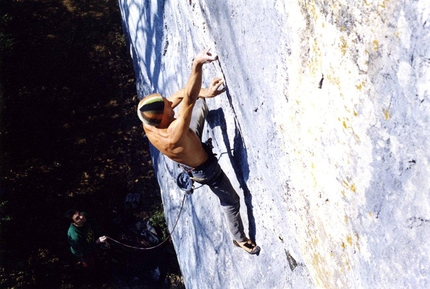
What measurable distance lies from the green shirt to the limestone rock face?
223 centimetres

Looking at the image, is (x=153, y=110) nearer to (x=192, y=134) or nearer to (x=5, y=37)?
(x=192, y=134)

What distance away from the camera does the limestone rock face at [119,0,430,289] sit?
1518mm

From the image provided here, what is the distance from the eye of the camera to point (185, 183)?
159 inches

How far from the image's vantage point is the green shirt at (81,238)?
5.13 meters

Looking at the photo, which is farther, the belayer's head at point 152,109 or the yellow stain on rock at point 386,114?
the belayer's head at point 152,109

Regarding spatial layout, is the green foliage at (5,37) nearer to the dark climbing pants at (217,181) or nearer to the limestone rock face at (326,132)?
the limestone rock face at (326,132)

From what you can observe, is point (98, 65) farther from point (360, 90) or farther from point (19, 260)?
point (360, 90)

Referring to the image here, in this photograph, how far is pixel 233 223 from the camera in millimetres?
3941

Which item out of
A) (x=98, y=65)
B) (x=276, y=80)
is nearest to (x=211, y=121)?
(x=276, y=80)

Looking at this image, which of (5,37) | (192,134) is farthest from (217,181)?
(5,37)

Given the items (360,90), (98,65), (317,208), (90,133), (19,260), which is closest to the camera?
(360,90)

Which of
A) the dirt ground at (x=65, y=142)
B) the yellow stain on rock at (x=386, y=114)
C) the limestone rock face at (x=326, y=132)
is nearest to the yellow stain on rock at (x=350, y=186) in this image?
the limestone rock face at (x=326, y=132)

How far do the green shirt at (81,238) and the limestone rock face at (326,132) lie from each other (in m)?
2.23

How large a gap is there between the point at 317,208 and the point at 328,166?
1.19 feet
